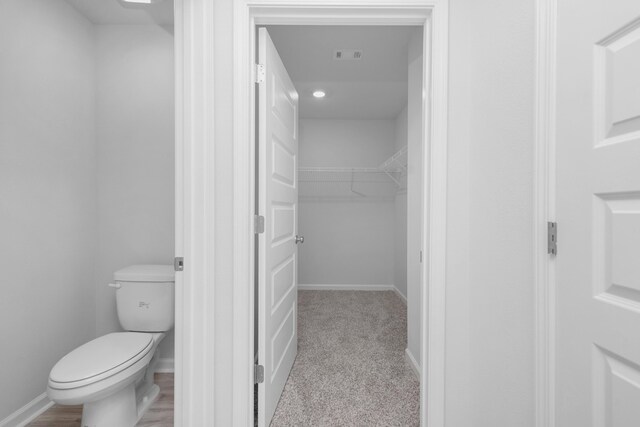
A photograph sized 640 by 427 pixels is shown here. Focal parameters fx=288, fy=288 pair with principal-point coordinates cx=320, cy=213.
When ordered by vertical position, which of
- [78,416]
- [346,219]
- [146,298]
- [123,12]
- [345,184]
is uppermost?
[123,12]

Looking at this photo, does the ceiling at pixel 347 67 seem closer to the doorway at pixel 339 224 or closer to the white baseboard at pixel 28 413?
the doorway at pixel 339 224

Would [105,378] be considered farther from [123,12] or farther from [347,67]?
[347,67]

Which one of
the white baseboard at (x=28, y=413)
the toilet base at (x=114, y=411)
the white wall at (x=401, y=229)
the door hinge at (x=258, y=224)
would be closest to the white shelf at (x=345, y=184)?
the white wall at (x=401, y=229)

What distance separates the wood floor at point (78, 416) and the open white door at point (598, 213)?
5.92 feet

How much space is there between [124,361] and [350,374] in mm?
1341

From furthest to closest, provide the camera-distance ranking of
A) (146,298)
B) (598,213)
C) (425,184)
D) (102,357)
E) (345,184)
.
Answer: (345,184), (146,298), (102,357), (425,184), (598,213)

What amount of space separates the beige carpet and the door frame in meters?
0.41

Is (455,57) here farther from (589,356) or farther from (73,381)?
(73,381)

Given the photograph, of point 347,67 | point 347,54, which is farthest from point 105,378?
point 347,67

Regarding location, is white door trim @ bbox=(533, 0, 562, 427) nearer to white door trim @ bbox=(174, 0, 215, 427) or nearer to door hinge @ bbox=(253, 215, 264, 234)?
door hinge @ bbox=(253, 215, 264, 234)

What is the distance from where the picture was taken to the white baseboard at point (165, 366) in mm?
1946

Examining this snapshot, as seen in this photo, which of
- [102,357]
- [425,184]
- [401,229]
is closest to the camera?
[425,184]

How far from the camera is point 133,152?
1925 millimetres

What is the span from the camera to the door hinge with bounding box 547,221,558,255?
857mm
